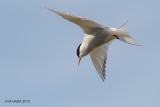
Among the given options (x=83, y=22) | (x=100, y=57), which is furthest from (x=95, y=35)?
(x=100, y=57)

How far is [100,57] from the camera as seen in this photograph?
837cm

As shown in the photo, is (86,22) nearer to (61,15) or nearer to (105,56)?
(61,15)

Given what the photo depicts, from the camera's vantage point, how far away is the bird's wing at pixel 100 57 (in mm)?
8289

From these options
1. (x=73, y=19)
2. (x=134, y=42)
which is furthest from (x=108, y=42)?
(x=73, y=19)

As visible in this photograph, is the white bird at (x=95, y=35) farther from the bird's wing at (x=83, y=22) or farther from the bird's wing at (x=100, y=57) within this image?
the bird's wing at (x=100, y=57)

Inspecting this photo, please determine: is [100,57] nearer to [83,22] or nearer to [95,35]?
[95,35]

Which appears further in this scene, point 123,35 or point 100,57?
point 100,57

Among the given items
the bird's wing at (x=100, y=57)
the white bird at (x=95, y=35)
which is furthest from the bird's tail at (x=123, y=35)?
the bird's wing at (x=100, y=57)

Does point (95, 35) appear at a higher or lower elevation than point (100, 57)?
higher

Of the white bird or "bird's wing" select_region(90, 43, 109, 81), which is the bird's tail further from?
"bird's wing" select_region(90, 43, 109, 81)

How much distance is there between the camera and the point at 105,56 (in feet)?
27.5

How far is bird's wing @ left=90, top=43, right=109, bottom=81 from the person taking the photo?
829 centimetres

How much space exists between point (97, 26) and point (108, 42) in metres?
0.92

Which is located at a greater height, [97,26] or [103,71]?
[97,26]
